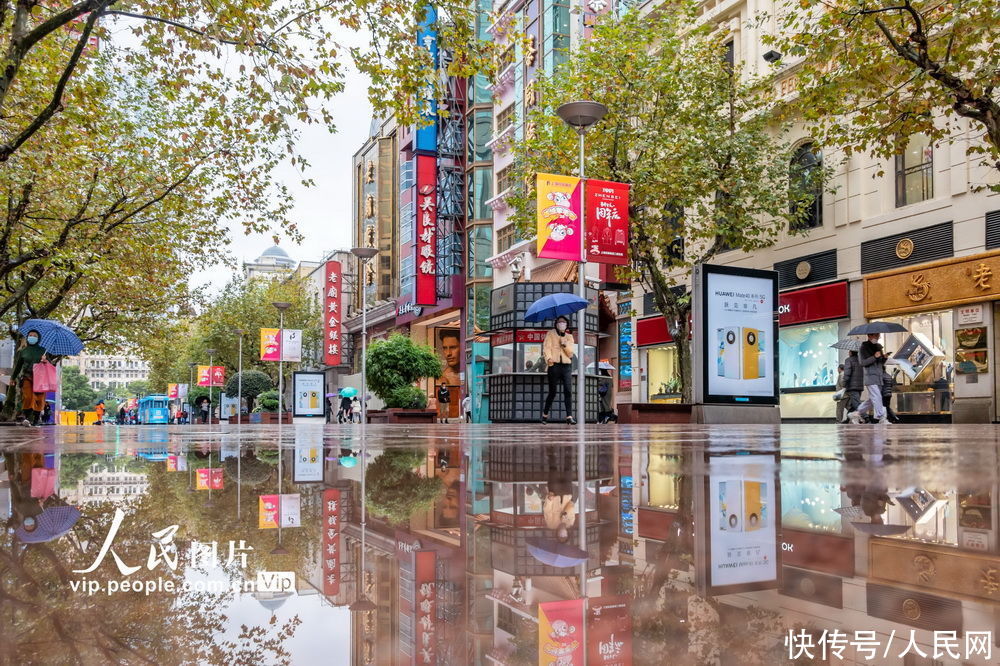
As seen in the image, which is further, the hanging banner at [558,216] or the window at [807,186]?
the window at [807,186]

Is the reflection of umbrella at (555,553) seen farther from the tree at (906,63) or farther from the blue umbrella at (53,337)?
the blue umbrella at (53,337)

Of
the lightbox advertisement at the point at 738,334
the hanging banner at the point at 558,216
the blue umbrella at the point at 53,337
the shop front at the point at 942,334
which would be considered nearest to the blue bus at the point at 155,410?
the blue umbrella at the point at 53,337

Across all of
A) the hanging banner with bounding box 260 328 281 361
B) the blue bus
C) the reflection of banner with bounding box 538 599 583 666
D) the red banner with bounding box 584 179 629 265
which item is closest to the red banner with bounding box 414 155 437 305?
the hanging banner with bounding box 260 328 281 361

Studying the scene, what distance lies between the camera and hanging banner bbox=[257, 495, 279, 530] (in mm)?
1909

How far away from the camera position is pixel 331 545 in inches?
64.1

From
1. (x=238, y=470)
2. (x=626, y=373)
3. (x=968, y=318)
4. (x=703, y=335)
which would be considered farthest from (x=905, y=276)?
(x=238, y=470)

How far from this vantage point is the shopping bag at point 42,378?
17500 millimetres

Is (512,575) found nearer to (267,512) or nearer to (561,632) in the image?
(561,632)

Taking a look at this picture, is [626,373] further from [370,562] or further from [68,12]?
[370,562]

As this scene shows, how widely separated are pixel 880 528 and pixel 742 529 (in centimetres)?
28

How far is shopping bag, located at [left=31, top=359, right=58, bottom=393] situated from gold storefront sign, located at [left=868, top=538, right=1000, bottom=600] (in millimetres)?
19036

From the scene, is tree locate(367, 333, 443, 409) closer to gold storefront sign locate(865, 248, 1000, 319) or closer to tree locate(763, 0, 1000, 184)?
gold storefront sign locate(865, 248, 1000, 319)

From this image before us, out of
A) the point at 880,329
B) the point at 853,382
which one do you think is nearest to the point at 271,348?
the point at 853,382

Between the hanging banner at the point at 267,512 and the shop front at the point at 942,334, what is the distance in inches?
733
